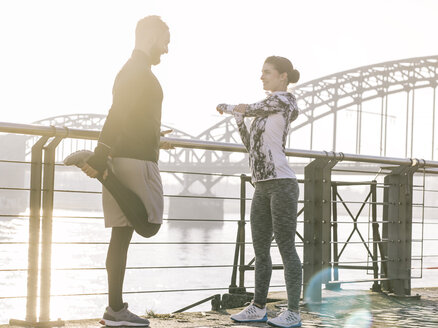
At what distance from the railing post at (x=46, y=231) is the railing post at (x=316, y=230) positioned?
4.81 feet

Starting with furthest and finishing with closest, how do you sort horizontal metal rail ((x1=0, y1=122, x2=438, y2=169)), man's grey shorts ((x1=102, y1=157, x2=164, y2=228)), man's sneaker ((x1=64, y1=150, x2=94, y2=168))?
horizontal metal rail ((x1=0, y1=122, x2=438, y2=169)) → man's grey shorts ((x1=102, y1=157, x2=164, y2=228)) → man's sneaker ((x1=64, y1=150, x2=94, y2=168))

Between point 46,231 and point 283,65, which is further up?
point 283,65

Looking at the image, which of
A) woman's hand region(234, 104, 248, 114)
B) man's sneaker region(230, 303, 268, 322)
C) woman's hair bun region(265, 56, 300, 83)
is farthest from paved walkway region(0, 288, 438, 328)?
woman's hair bun region(265, 56, 300, 83)

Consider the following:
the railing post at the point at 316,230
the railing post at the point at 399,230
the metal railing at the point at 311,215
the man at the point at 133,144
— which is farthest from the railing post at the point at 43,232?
the railing post at the point at 399,230

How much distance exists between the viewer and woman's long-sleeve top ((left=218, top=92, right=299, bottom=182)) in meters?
3.00

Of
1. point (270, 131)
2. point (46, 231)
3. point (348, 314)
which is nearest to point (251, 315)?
point (348, 314)

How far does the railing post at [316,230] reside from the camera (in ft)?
12.5

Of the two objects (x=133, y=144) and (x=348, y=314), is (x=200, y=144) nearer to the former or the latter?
(x=133, y=144)

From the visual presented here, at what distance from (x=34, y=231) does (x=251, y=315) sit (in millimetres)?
1012

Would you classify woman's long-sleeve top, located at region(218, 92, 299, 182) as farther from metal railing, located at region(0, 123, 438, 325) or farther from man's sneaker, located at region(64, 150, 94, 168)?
man's sneaker, located at region(64, 150, 94, 168)

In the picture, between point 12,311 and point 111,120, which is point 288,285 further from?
point 12,311

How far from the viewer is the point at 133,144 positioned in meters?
2.69

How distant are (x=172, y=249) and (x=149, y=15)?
120 feet

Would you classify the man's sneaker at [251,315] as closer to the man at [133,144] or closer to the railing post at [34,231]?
the man at [133,144]
